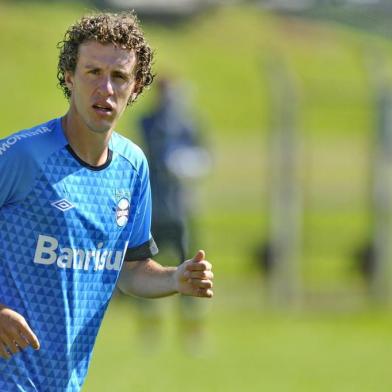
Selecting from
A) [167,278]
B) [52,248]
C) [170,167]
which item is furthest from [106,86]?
[170,167]

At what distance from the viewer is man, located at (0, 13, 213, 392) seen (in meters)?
5.09

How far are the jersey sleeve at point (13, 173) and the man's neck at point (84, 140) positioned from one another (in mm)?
222

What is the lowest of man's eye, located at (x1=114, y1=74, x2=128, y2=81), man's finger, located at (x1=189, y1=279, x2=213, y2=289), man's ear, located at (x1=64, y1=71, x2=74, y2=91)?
man's finger, located at (x1=189, y1=279, x2=213, y2=289)

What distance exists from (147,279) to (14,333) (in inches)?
36.9

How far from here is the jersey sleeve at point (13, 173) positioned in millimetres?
4984

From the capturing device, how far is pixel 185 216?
14.2 m

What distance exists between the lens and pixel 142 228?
5684 millimetres

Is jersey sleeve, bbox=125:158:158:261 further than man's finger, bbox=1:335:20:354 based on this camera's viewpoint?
Yes

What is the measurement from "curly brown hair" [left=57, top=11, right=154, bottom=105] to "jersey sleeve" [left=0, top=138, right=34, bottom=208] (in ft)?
1.53

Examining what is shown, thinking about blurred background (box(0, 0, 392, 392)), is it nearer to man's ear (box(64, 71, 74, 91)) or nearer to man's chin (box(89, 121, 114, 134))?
man's ear (box(64, 71, 74, 91))

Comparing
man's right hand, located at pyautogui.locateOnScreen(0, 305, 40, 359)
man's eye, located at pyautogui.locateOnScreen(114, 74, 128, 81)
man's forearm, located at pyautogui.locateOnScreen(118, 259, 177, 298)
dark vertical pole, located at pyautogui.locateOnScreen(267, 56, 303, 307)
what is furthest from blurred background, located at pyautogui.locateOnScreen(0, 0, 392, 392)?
man's right hand, located at pyautogui.locateOnScreen(0, 305, 40, 359)

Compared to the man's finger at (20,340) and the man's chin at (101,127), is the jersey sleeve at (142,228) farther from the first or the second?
the man's finger at (20,340)

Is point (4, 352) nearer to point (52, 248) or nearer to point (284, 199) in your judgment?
point (52, 248)

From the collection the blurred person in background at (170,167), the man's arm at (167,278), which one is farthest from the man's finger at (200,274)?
the blurred person in background at (170,167)
